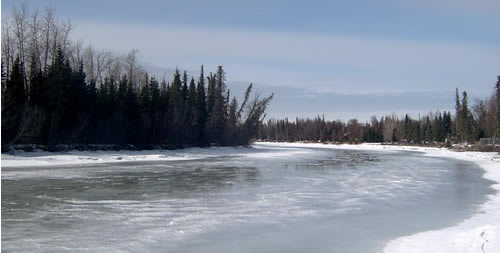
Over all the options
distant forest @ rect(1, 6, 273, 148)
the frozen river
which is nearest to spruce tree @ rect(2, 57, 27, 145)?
distant forest @ rect(1, 6, 273, 148)

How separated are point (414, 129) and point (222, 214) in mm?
102100

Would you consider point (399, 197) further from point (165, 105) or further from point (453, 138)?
point (453, 138)

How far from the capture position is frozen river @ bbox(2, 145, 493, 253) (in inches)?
321

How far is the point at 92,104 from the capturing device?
43.8 m

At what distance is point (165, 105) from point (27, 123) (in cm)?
2202

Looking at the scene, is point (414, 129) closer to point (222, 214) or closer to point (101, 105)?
point (101, 105)

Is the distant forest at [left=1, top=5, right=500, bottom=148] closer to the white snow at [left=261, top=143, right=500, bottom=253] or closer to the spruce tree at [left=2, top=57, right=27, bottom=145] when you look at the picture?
the spruce tree at [left=2, top=57, right=27, bottom=145]

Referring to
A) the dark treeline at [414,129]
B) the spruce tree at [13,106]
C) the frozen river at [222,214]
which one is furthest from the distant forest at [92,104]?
the dark treeline at [414,129]

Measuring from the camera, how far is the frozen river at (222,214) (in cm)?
816

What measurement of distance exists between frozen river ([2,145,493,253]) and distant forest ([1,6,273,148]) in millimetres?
18841

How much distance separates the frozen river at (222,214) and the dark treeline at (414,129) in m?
60.5

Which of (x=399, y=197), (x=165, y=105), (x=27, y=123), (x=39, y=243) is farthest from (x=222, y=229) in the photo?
(x=165, y=105)

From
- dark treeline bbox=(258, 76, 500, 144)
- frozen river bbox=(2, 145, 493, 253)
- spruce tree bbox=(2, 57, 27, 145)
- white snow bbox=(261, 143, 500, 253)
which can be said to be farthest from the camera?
dark treeline bbox=(258, 76, 500, 144)

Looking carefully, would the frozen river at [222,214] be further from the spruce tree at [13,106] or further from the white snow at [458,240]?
the spruce tree at [13,106]
